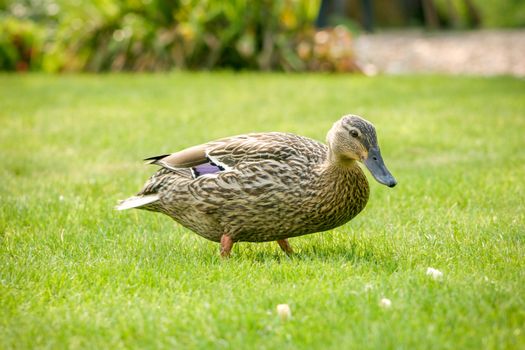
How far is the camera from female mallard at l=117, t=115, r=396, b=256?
4555mm

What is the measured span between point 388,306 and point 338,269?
27.8 inches

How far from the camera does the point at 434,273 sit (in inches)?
161

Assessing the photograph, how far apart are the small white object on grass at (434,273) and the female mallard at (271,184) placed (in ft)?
1.82

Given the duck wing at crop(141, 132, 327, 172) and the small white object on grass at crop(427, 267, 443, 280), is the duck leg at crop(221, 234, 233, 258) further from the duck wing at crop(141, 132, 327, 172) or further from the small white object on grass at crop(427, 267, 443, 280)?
the small white object on grass at crop(427, 267, 443, 280)

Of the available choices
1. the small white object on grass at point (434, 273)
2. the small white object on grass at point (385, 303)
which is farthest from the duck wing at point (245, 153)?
the small white object on grass at point (385, 303)

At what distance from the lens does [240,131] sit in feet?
29.2

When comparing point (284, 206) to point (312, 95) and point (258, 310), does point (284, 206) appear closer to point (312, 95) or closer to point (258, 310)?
point (258, 310)

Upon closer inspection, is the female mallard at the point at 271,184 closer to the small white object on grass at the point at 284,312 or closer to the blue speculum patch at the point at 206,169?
the blue speculum patch at the point at 206,169

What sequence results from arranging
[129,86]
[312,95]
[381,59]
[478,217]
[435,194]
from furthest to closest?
[381,59] → [129,86] → [312,95] → [435,194] → [478,217]

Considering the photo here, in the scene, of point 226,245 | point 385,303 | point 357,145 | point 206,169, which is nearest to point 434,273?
point 385,303

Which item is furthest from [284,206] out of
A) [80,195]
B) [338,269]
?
[80,195]

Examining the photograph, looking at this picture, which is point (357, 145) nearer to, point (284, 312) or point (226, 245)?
point (226, 245)

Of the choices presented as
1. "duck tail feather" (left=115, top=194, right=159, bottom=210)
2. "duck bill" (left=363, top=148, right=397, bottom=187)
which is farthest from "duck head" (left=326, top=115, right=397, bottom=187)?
"duck tail feather" (left=115, top=194, right=159, bottom=210)

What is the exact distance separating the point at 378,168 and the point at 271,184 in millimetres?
645
